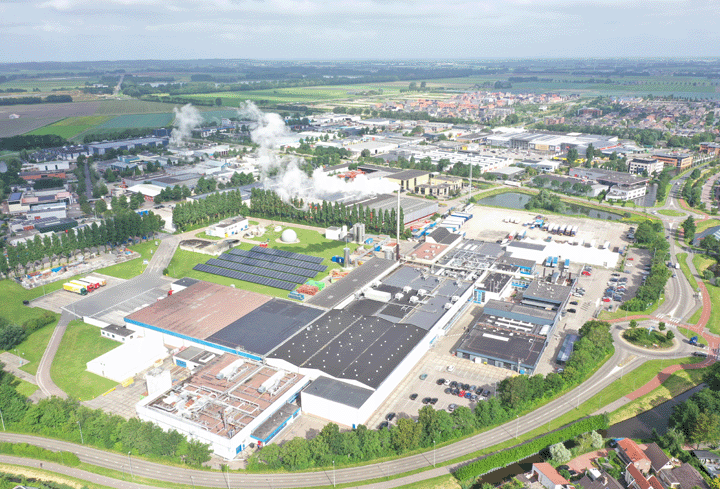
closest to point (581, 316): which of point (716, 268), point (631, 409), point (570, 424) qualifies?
point (631, 409)

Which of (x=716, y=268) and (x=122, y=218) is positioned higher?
(x=122, y=218)

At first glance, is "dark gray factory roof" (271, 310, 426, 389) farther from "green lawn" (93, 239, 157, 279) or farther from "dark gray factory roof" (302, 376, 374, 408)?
"green lawn" (93, 239, 157, 279)

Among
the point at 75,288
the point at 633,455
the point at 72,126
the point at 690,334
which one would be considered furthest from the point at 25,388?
the point at 72,126

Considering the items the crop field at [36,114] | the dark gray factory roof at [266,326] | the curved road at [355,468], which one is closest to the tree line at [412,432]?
the curved road at [355,468]

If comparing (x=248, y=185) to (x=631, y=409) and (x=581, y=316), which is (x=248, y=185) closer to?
(x=581, y=316)

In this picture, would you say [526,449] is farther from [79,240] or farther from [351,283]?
[79,240]

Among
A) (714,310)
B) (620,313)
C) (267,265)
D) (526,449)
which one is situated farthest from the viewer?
(267,265)
